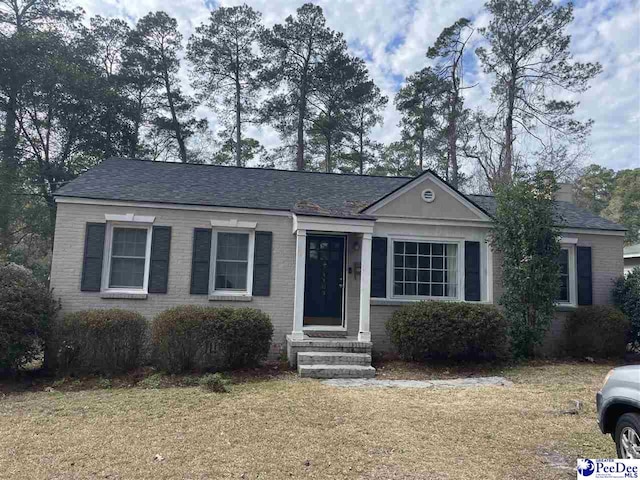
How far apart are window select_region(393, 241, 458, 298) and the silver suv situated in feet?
20.0

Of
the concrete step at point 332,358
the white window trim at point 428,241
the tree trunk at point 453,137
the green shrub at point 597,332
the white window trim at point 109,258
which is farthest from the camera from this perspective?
the tree trunk at point 453,137

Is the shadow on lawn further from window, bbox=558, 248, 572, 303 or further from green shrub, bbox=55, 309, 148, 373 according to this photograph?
window, bbox=558, 248, 572, 303

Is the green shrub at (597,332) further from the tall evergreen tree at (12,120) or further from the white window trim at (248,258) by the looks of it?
the tall evergreen tree at (12,120)

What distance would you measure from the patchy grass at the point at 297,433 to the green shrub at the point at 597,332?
9.36 feet

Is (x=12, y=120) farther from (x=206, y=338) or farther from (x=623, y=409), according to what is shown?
(x=623, y=409)

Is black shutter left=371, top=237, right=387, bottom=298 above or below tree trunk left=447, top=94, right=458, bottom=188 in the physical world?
below

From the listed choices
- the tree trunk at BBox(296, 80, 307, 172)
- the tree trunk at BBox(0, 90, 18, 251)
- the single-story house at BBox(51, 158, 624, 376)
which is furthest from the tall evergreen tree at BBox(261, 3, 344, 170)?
the single-story house at BBox(51, 158, 624, 376)

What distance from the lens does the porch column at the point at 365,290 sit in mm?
8617

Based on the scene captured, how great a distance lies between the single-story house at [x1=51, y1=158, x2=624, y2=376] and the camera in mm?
8758

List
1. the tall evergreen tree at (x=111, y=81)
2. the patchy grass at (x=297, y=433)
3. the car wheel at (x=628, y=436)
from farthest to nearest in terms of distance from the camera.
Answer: the tall evergreen tree at (x=111, y=81)
the patchy grass at (x=297, y=433)
the car wheel at (x=628, y=436)

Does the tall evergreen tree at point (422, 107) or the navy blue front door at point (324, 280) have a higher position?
the tall evergreen tree at point (422, 107)

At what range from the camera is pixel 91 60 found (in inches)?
799

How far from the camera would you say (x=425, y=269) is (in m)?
10.0
